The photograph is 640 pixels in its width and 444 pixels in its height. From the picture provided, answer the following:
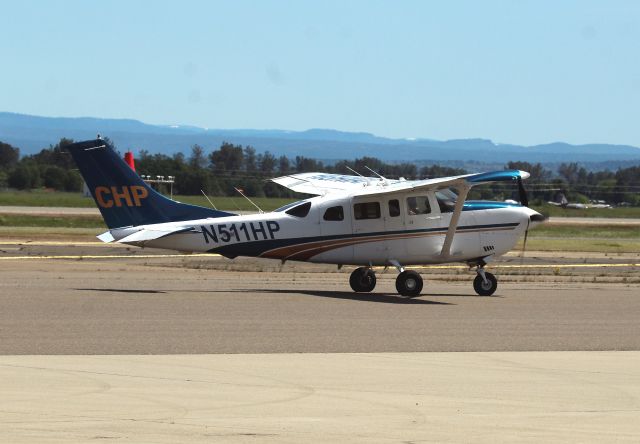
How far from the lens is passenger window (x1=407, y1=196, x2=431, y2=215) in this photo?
2266cm

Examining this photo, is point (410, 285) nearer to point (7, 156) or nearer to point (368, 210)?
point (368, 210)

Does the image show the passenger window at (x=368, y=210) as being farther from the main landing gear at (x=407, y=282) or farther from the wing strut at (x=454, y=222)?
the wing strut at (x=454, y=222)

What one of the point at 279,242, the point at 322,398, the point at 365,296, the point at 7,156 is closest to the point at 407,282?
the point at 365,296

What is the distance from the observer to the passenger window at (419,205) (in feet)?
74.3

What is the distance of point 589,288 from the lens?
2544 cm

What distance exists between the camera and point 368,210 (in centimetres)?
2256

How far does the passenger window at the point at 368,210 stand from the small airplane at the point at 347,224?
19 mm

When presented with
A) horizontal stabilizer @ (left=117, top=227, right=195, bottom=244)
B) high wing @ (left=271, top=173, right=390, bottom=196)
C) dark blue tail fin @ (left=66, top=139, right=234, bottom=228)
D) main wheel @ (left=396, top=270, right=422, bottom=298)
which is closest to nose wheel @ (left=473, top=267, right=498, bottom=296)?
main wheel @ (left=396, top=270, right=422, bottom=298)

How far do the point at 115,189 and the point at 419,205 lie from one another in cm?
580

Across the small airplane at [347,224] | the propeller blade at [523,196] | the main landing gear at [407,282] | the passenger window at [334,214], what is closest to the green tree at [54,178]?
the small airplane at [347,224]

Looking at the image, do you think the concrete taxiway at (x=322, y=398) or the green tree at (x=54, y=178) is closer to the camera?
the concrete taxiway at (x=322, y=398)

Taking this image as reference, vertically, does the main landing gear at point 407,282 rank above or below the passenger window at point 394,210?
below

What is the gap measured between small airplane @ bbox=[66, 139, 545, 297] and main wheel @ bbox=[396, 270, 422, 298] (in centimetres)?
2

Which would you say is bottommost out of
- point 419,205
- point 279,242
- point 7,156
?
point 279,242
